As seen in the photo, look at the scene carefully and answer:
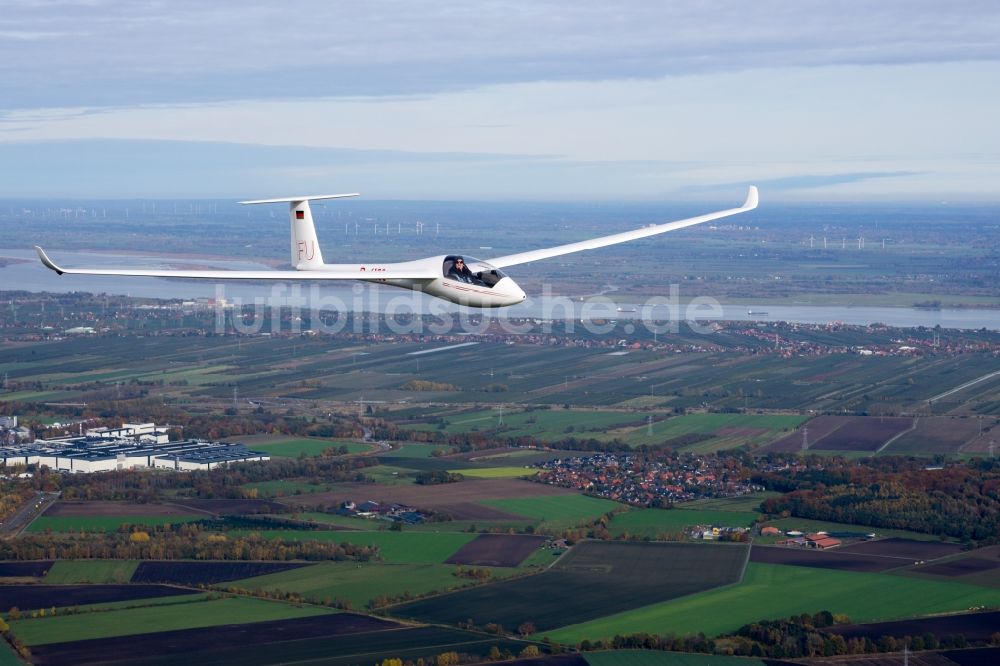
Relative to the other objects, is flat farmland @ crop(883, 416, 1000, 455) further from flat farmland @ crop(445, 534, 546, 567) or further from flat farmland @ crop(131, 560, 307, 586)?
flat farmland @ crop(131, 560, 307, 586)

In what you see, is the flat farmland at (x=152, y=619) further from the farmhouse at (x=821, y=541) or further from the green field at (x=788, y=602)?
the farmhouse at (x=821, y=541)

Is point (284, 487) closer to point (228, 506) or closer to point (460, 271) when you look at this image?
point (228, 506)

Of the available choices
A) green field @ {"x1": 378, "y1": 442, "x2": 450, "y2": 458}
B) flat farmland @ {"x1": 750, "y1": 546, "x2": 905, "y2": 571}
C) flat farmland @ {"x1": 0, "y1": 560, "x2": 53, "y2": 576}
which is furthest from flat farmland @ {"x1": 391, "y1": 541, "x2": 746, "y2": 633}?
green field @ {"x1": 378, "y1": 442, "x2": 450, "y2": 458}

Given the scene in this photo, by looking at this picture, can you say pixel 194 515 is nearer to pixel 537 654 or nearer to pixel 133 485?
pixel 133 485

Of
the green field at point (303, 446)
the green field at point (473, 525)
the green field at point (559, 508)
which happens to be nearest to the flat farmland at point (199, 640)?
the green field at point (473, 525)

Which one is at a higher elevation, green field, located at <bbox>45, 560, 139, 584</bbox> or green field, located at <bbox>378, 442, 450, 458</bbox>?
green field, located at <bbox>378, 442, 450, 458</bbox>

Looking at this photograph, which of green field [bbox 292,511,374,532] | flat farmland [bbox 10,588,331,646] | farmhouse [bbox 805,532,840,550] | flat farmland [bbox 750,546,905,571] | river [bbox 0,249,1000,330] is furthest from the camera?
river [bbox 0,249,1000,330]
